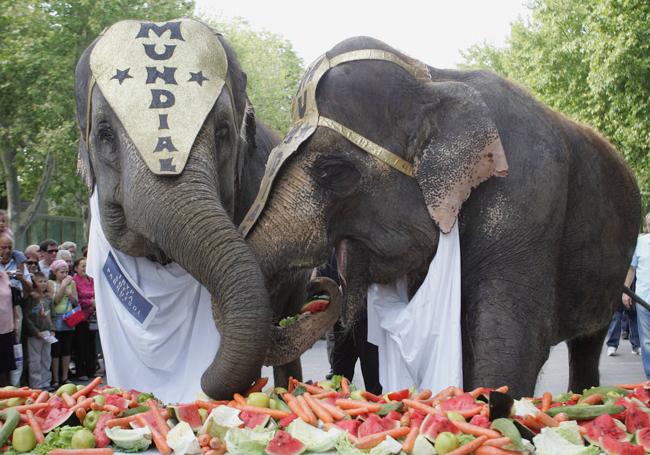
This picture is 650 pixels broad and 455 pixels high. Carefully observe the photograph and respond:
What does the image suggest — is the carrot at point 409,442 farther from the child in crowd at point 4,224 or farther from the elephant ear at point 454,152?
the child in crowd at point 4,224

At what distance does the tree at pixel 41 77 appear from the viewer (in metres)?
22.1

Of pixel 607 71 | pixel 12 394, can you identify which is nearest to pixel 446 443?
pixel 12 394

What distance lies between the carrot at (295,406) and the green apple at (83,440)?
0.79 metres

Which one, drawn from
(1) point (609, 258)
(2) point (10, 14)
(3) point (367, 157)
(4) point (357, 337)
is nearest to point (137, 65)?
(3) point (367, 157)

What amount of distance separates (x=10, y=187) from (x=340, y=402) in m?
21.2

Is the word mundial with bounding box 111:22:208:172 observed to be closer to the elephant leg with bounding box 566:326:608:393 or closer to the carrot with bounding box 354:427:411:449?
the carrot with bounding box 354:427:411:449

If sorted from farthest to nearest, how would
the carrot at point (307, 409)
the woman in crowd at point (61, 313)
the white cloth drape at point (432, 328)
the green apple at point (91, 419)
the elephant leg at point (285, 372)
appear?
the woman in crowd at point (61, 313), the elephant leg at point (285, 372), the white cloth drape at point (432, 328), the green apple at point (91, 419), the carrot at point (307, 409)

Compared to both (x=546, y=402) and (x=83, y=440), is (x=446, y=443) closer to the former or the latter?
(x=546, y=402)

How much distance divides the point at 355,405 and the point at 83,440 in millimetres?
1068

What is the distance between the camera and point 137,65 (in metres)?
4.98

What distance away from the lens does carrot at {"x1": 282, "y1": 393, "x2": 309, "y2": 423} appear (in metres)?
3.47

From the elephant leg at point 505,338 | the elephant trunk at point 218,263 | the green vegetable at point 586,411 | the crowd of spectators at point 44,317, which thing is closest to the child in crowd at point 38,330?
the crowd of spectators at point 44,317

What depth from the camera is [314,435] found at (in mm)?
3305

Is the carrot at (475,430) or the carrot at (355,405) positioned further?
the carrot at (355,405)
